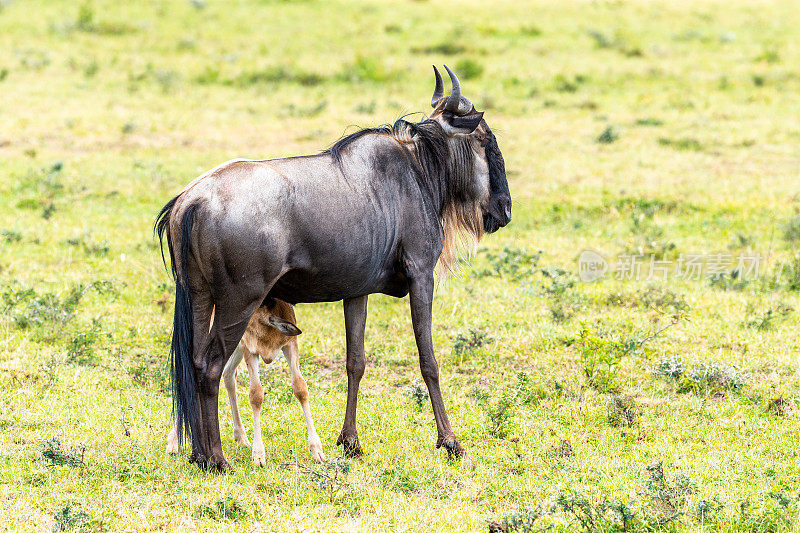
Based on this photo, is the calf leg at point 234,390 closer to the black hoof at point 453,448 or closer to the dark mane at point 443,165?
the black hoof at point 453,448

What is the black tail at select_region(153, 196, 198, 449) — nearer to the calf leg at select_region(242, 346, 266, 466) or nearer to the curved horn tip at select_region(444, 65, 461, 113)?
the calf leg at select_region(242, 346, 266, 466)

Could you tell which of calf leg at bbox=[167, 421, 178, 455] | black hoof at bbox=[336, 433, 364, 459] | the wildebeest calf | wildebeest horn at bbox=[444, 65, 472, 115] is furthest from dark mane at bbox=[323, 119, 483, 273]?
calf leg at bbox=[167, 421, 178, 455]

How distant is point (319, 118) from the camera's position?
18.4 meters

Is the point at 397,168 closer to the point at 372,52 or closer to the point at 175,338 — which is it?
the point at 175,338

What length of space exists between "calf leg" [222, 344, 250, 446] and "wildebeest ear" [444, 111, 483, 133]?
217 centimetres

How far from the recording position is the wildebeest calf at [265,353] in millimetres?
6137

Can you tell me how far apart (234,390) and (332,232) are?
149 cm

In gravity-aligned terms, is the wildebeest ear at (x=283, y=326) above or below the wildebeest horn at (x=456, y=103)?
below

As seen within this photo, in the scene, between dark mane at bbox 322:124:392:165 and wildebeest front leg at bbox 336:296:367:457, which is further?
wildebeest front leg at bbox 336:296:367:457

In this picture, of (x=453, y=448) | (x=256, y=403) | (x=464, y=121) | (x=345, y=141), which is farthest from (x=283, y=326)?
(x=464, y=121)

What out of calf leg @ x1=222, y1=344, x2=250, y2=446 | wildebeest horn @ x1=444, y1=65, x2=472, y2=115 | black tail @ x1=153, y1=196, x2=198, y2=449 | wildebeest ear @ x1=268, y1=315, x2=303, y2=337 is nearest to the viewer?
black tail @ x1=153, y1=196, x2=198, y2=449

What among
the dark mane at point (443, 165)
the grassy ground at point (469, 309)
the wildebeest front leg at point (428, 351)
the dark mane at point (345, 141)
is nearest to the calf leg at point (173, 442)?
the grassy ground at point (469, 309)

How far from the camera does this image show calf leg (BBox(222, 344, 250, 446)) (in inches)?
255

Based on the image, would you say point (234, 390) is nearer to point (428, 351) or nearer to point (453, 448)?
point (428, 351)
